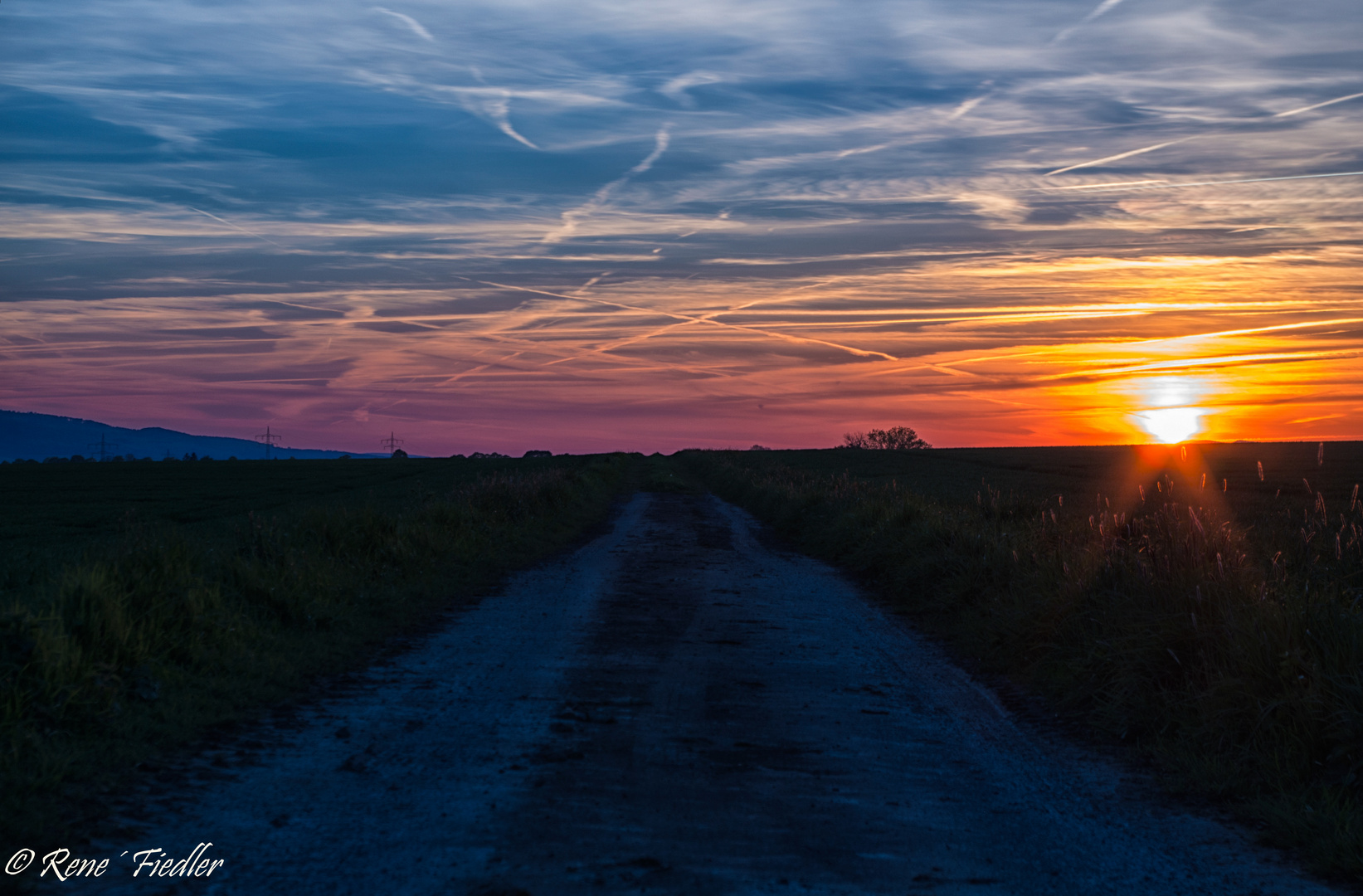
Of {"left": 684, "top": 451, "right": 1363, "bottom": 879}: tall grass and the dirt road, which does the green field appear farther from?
the dirt road

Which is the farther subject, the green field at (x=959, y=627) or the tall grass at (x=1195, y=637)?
the green field at (x=959, y=627)

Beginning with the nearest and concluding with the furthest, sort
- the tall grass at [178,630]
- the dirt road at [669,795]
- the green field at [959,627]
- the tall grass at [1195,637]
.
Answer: the dirt road at [669,795]
the tall grass at [1195,637]
the green field at [959,627]
the tall grass at [178,630]

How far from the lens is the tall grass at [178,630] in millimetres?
5465

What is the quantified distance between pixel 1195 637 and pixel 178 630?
8233mm

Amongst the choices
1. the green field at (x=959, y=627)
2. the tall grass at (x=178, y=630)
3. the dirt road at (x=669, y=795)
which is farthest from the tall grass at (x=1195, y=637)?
the tall grass at (x=178, y=630)

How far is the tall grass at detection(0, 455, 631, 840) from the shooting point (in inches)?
215

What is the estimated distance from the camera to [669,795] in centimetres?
502

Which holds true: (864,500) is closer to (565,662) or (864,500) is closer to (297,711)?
(565,662)

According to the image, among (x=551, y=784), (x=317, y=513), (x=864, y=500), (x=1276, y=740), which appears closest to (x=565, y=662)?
(x=551, y=784)

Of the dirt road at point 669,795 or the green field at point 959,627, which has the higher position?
the green field at point 959,627

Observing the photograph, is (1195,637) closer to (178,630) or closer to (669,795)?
(669,795)

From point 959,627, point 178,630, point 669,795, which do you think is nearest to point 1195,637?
point 959,627

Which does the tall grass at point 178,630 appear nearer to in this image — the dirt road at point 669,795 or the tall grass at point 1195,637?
the dirt road at point 669,795

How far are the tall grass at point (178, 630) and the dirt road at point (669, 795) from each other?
622 mm
